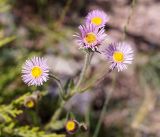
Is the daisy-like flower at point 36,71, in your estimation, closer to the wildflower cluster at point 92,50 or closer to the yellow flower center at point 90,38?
the wildflower cluster at point 92,50

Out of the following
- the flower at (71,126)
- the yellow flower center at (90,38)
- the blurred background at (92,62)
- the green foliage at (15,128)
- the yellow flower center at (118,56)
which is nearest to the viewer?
the yellow flower center at (90,38)

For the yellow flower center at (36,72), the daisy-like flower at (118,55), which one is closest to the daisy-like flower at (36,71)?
the yellow flower center at (36,72)

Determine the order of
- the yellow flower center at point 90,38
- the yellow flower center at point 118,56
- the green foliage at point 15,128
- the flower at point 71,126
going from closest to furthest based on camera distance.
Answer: the yellow flower center at point 90,38 < the yellow flower center at point 118,56 < the flower at point 71,126 < the green foliage at point 15,128

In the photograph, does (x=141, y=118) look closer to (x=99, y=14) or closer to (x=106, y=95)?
(x=106, y=95)

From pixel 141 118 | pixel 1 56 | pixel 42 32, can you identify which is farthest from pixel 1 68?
pixel 141 118

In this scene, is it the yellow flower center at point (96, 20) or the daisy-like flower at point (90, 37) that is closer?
the daisy-like flower at point (90, 37)

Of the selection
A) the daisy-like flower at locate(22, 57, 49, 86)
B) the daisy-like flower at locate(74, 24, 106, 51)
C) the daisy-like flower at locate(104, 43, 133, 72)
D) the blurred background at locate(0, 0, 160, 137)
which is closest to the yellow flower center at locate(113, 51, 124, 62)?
the daisy-like flower at locate(104, 43, 133, 72)
